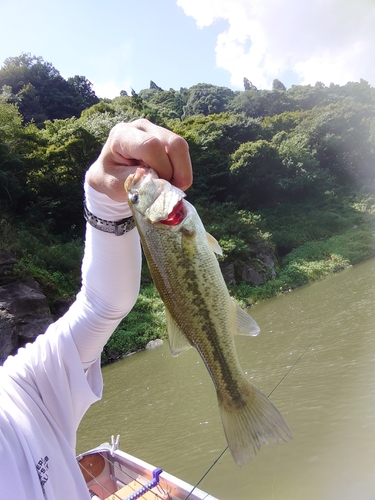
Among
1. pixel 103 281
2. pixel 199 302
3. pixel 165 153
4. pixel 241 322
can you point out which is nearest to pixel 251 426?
pixel 241 322

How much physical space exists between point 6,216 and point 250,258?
13.7m

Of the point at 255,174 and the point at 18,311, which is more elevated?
the point at 255,174

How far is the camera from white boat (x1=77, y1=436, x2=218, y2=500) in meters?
3.87

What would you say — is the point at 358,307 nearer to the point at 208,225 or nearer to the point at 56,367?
the point at 56,367

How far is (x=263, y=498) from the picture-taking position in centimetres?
459

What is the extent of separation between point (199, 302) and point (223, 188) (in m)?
29.8

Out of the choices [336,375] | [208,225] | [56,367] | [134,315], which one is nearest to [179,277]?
[56,367]

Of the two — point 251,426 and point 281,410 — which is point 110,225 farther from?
point 281,410

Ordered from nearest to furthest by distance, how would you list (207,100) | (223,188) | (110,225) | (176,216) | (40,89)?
(176,216) < (110,225) < (223,188) < (40,89) < (207,100)

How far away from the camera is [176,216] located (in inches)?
55.6

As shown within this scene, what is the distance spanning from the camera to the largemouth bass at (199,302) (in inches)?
52.9

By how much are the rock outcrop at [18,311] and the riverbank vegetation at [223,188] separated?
59 centimetres

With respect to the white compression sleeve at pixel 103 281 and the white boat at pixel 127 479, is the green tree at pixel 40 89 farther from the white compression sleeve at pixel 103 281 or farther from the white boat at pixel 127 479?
the white compression sleeve at pixel 103 281

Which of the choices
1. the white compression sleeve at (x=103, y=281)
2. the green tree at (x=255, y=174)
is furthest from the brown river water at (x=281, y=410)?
the green tree at (x=255, y=174)
